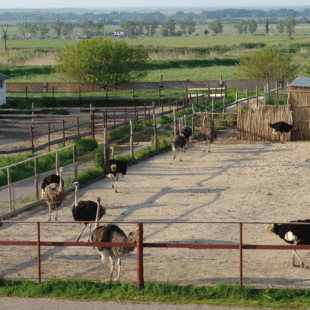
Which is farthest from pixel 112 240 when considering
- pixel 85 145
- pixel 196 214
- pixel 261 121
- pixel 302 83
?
pixel 302 83

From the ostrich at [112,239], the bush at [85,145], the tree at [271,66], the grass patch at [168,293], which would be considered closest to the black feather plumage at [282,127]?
the bush at [85,145]

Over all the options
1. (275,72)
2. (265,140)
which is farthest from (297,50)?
(265,140)

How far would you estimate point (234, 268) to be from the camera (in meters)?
10.4

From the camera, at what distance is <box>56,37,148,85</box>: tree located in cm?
5256

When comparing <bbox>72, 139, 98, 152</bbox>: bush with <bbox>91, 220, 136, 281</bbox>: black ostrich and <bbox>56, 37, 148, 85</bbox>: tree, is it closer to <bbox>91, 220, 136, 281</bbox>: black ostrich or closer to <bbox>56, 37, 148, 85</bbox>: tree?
<bbox>91, 220, 136, 281</bbox>: black ostrich

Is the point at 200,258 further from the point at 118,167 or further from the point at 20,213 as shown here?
the point at 118,167

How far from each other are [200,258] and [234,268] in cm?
81

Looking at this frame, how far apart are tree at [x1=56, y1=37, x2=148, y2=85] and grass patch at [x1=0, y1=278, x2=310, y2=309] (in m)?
44.3

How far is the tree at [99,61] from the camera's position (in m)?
52.6

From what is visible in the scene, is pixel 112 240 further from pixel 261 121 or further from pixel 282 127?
pixel 261 121

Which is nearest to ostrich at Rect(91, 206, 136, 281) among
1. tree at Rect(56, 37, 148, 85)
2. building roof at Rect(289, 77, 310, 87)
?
building roof at Rect(289, 77, 310, 87)

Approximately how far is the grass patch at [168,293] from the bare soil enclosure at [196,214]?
501mm

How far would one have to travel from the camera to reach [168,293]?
9.16 metres

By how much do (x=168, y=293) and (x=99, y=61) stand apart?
45304 millimetres
